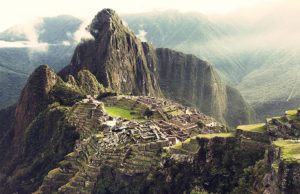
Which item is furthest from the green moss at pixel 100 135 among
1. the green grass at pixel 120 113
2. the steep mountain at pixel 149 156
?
the green grass at pixel 120 113

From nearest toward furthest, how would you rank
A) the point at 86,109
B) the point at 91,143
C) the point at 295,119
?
the point at 295,119 < the point at 91,143 < the point at 86,109

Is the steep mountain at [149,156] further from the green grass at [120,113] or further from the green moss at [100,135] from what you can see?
the green grass at [120,113]

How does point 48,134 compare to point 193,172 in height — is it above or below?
below

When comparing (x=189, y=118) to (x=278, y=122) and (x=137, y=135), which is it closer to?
(x=137, y=135)

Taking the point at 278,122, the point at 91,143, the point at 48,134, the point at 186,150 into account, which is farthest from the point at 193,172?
the point at 48,134

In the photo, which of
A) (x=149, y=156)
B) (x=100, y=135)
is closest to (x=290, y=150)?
(x=149, y=156)

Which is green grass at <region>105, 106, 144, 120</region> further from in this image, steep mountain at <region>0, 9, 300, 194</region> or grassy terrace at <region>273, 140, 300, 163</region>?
grassy terrace at <region>273, 140, 300, 163</region>

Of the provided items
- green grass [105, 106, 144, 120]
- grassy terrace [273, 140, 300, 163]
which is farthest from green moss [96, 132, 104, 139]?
grassy terrace [273, 140, 300, 163]
